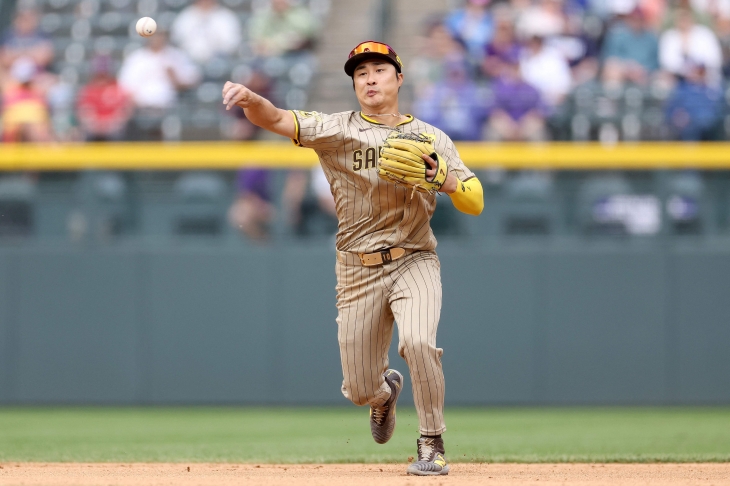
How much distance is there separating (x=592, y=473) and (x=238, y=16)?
758 cm

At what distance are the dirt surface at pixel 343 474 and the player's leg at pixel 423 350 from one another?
135 mm

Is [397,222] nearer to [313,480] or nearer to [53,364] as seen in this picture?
[313,480]

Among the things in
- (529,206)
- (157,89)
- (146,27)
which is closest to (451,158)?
(146,27)

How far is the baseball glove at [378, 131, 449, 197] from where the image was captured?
458 cm

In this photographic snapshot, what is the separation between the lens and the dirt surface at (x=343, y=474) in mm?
4617

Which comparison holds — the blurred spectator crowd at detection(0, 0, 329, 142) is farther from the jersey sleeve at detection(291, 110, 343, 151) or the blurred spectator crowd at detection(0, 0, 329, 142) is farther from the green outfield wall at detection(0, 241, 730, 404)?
the jersey sleeve at detection(291, 110, 343, 151)

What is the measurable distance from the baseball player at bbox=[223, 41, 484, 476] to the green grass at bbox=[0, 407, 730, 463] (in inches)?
41.7

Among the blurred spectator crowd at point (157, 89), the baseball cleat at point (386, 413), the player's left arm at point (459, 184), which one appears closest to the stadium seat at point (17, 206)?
the blurred spectator crowd at point (157, 89)

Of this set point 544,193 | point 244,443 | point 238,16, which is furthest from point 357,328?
point 238,16

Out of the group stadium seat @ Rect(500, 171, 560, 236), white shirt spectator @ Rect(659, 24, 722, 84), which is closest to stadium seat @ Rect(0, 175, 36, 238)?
stadium seat @ Rect(500, 171, 560, 236)

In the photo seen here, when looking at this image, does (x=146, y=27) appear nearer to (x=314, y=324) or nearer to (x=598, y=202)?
(x=314, y=324)

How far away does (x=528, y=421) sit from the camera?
827 centimetres

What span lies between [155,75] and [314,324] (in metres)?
2.95

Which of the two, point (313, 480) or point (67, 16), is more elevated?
point (67, 16)
